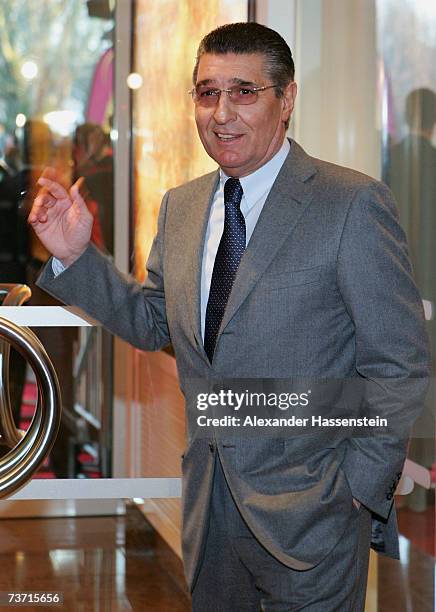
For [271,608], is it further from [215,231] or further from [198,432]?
[215,231]

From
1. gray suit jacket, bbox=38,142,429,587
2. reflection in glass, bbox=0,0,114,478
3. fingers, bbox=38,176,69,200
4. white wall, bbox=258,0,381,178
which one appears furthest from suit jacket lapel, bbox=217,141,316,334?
Answer: reflection in glass, bbox=0,0,114,478

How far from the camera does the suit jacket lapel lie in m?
1.90

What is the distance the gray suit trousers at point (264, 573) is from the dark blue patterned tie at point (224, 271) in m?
0.25

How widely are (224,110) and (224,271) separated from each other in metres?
0.29

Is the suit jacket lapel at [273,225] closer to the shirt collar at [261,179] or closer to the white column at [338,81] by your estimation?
the shirt collar at [261,179]

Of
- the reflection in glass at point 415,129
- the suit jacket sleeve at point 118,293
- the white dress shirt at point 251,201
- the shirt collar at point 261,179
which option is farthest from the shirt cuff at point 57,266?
the reflection in glass at point 415,129

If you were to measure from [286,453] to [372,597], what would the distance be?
2.86 feet

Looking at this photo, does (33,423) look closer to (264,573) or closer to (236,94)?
(264,573)

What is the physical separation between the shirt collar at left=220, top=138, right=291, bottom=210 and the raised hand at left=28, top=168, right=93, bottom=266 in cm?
30

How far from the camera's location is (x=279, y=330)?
6.18 ft

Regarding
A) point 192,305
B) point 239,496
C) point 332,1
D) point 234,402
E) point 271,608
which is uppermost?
point 332,1

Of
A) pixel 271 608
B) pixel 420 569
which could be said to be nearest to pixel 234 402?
pixel 271 608

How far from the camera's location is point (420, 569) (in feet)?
8.40

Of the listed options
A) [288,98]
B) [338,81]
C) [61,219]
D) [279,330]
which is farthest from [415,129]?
[61,219]
